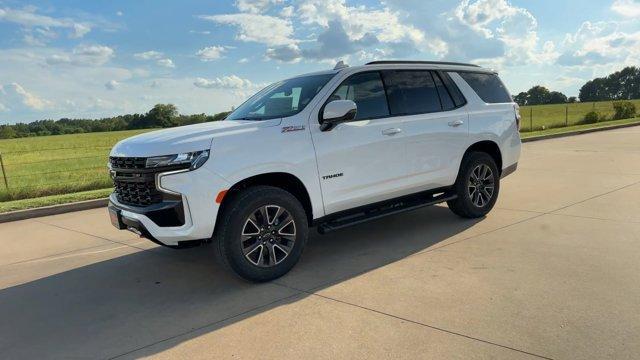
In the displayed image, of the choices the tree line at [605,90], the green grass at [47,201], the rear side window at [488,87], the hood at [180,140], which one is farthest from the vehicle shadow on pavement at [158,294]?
the tree line at [605,90]

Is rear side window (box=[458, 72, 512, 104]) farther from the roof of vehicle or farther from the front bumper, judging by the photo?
the front bumper

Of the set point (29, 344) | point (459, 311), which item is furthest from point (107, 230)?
point (459, 311)

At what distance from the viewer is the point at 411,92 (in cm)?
592

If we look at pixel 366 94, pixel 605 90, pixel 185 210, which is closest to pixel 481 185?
pixel 366 94

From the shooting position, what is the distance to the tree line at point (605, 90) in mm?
109750

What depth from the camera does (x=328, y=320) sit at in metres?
3.83

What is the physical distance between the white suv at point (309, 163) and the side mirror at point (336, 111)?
13mm

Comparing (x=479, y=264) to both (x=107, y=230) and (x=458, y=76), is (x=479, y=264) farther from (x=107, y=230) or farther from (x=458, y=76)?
(x=107, y=230)

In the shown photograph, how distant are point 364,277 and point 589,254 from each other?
87.6 inches

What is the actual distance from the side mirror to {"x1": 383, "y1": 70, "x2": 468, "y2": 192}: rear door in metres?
0.89

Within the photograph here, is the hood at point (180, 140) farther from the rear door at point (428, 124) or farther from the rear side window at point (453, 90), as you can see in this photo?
the rear side window at point (453, 90)

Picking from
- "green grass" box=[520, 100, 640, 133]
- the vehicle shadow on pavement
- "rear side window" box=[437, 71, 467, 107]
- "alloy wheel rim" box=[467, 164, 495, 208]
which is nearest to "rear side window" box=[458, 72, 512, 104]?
"rear side window" box=[437, 71, 467, 107]

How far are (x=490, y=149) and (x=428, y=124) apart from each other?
1421mm

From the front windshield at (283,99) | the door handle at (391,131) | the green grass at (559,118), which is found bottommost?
the green grass at (559,118)
